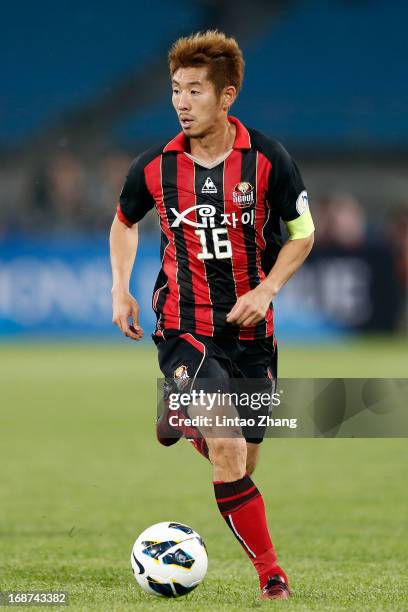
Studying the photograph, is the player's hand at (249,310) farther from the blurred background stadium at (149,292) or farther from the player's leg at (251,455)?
the blurred background stadium at (149,292)

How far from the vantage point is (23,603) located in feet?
14.0

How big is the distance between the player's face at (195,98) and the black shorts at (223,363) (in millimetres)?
822

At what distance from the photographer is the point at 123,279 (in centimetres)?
502

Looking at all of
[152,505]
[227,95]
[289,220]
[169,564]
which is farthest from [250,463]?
[152,505]

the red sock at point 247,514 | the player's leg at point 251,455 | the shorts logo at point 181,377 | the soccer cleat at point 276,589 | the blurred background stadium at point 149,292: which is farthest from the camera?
the blurred background stadium at point 149,292

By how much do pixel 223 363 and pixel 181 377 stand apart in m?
0.21

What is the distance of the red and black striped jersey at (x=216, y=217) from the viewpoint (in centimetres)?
479

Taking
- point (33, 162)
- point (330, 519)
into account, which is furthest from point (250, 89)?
point (330, 519)

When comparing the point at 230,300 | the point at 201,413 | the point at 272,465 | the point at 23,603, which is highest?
the point at 230,300

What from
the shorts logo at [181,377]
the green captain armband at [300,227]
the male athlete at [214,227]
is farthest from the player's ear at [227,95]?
the shorts logo at [181,377]

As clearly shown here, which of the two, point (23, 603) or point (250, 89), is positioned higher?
point (250, 89)

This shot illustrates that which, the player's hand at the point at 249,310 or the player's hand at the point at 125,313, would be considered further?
the player's hand at the point at 125,313

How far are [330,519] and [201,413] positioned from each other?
2.19 m

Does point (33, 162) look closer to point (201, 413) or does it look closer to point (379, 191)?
point (379, 191)
